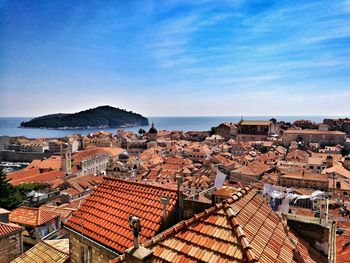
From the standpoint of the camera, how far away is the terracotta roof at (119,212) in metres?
6.59

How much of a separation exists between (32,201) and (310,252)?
24.2 meters

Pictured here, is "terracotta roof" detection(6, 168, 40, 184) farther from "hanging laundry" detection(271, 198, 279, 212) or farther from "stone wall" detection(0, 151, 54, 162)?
"hanging laundry" detection(271, 198, 279, 212)

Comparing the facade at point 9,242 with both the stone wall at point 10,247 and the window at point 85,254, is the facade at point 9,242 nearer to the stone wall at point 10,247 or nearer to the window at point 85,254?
the stone wall at point 10,247

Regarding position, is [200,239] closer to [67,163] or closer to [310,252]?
[310,252]

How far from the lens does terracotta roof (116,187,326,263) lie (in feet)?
14.8

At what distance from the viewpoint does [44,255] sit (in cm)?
905

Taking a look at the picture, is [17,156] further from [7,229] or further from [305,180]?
[7,229]

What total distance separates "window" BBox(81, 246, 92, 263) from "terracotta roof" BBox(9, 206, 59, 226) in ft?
23.7

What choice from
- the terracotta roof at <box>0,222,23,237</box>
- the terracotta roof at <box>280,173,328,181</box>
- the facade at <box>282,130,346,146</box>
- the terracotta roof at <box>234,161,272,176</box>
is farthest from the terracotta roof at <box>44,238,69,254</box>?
A: the facade at <box>282,130,346,146</box>

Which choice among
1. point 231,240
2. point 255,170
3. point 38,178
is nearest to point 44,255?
point 231,240

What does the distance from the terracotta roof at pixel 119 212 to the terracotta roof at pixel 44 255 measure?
123 cm

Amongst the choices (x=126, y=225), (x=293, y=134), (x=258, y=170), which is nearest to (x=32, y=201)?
(x=126, y=225)

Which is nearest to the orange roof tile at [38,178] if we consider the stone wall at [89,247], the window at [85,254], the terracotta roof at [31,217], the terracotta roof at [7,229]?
the terracotta roof at [31,217]

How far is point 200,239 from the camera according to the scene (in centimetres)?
490
